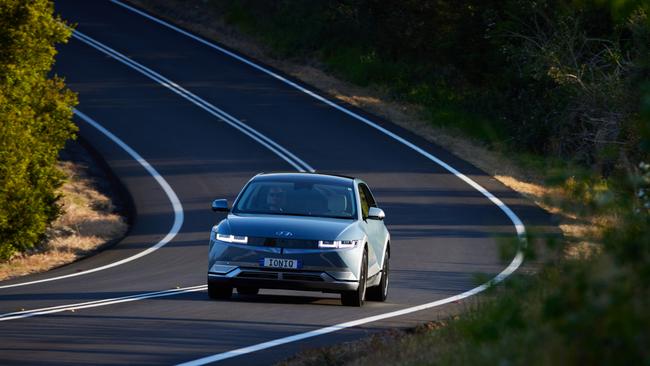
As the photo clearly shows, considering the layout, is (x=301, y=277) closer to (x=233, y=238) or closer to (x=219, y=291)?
(x=233, y=238)

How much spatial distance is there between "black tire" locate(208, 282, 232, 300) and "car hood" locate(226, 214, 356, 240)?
2.34 feet

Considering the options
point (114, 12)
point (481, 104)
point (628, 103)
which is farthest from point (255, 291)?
point (114, 12)

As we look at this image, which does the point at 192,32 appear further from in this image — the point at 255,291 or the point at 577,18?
the point at 255,291

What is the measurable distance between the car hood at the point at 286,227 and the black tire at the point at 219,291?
28.1 inches

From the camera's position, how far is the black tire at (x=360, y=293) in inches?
615

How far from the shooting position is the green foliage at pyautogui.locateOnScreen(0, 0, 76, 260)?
23328 millimetres

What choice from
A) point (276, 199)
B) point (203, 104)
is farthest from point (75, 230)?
point (203, 104)

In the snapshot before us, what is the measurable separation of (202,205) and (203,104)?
1256cm

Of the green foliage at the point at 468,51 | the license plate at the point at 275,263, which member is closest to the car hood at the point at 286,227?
the license plate at the point at 275,263

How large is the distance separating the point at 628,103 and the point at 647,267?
67.9 ft

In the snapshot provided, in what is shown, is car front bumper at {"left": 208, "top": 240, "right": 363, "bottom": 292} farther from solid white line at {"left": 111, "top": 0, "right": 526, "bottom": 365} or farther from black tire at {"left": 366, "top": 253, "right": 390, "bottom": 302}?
black tire at {"left": 366, "top": 253, "right": 390, "bottom": 302}

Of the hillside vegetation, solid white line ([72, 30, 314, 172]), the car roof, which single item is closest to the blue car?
the car roof

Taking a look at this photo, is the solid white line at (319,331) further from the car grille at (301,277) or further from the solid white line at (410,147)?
the car grille at (301,277)

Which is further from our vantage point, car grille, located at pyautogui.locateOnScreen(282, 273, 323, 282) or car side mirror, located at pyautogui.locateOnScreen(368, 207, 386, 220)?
car side mirror, located at pyautogui.locateOnScreen(368, 207, 386, 220)
